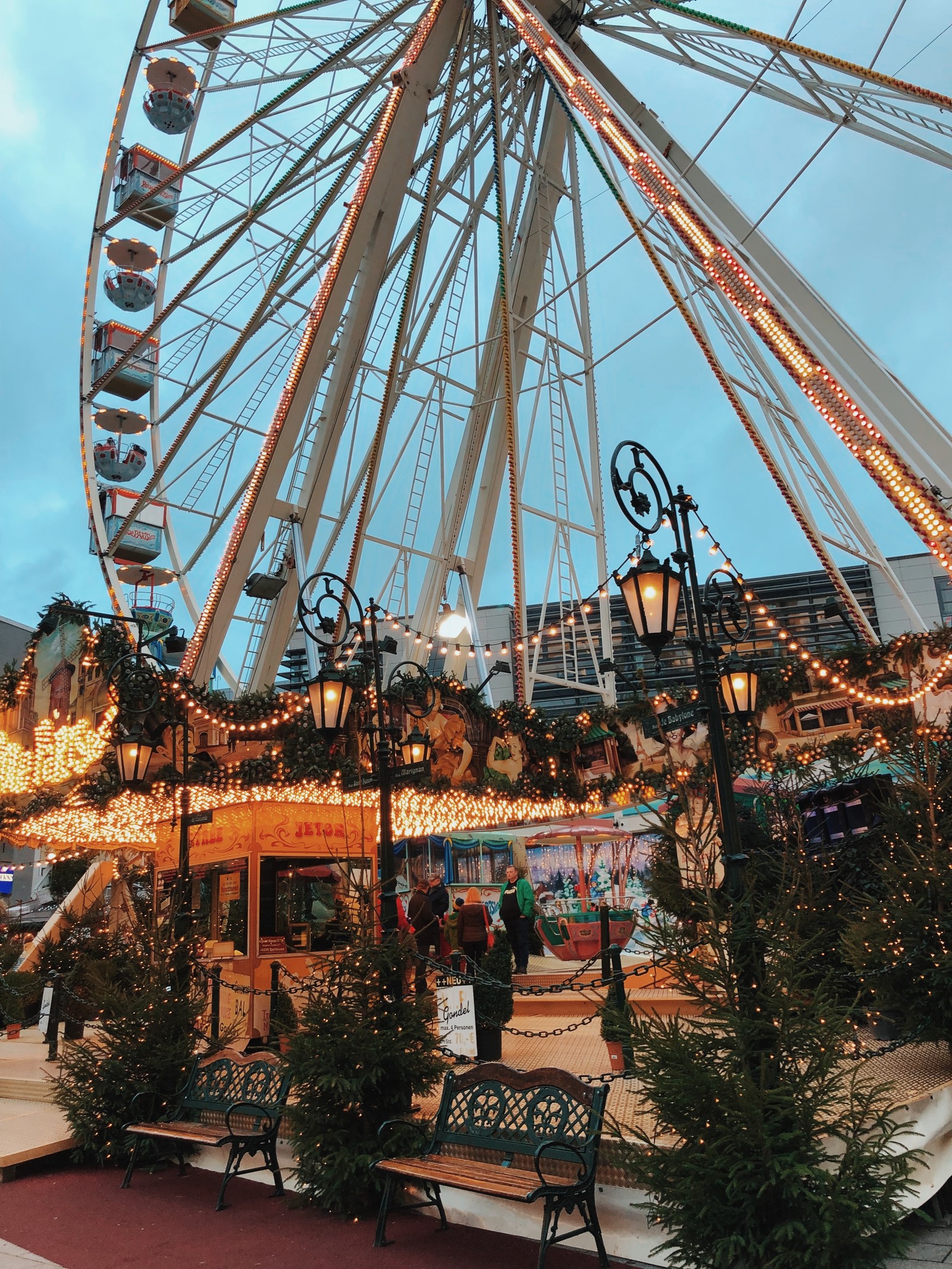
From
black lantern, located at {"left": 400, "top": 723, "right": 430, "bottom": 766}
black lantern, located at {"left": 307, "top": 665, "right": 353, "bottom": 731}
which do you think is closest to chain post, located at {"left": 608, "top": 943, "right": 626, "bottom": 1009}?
black lantern, located at {"left": 307, "top": 665, "right": 353, "bottom": 731}

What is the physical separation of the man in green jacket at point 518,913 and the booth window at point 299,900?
2.04m

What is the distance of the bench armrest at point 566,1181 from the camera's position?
4305 millimetres

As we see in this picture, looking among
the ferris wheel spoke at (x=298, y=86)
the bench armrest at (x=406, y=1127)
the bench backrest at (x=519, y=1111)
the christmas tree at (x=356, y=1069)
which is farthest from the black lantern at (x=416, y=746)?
the ferris wheel spoke at (x=298, y=86)

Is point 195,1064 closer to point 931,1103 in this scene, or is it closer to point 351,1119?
point 351,1119

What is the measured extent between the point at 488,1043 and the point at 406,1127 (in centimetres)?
246

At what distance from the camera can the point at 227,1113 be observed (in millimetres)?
5961

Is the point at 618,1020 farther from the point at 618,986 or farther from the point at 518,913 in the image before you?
the point at 518,913

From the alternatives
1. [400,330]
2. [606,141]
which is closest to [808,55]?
[606,141]

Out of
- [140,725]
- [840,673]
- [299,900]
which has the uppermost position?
[840,673]

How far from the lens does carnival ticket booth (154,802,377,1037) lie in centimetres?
1093

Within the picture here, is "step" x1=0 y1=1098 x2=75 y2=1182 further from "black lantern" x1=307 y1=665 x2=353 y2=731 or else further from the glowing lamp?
the glowing lamp

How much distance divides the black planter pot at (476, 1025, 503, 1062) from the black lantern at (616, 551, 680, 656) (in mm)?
4343

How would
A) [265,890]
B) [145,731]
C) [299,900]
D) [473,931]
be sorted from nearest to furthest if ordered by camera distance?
[473,931], [145,731], [265,890], [299,900]

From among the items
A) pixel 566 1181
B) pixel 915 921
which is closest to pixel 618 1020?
pixel 566 1181
